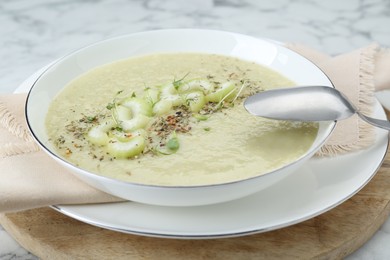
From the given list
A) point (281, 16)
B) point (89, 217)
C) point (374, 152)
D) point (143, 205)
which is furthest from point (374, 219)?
point (281, 16)

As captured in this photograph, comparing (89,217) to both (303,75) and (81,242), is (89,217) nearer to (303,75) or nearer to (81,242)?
(81,242)

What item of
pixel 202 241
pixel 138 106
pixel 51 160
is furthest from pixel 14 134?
pixel 202 241

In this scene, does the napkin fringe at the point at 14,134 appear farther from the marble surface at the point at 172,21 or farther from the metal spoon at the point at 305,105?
the marble surface at the point at 172,21

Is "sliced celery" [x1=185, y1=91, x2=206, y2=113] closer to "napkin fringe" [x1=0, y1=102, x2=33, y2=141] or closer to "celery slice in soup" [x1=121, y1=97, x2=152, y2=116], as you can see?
"celery slice in soup" [x1=121, y1=97, x2=152, y2=116]

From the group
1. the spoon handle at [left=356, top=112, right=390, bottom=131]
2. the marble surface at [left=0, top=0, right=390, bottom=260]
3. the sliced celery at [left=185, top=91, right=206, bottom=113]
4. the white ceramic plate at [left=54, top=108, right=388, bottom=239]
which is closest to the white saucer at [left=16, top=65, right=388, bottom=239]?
the white ceramic plate at [left=54, top=108, right=388, bottom=239]

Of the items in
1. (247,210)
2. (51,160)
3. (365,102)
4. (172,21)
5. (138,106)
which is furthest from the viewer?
(172,21)

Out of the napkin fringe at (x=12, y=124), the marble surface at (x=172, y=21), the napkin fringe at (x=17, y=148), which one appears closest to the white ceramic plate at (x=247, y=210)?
the napkin fringe at (x=17, y=148)

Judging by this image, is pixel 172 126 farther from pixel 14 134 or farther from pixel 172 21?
pixel 172 21
